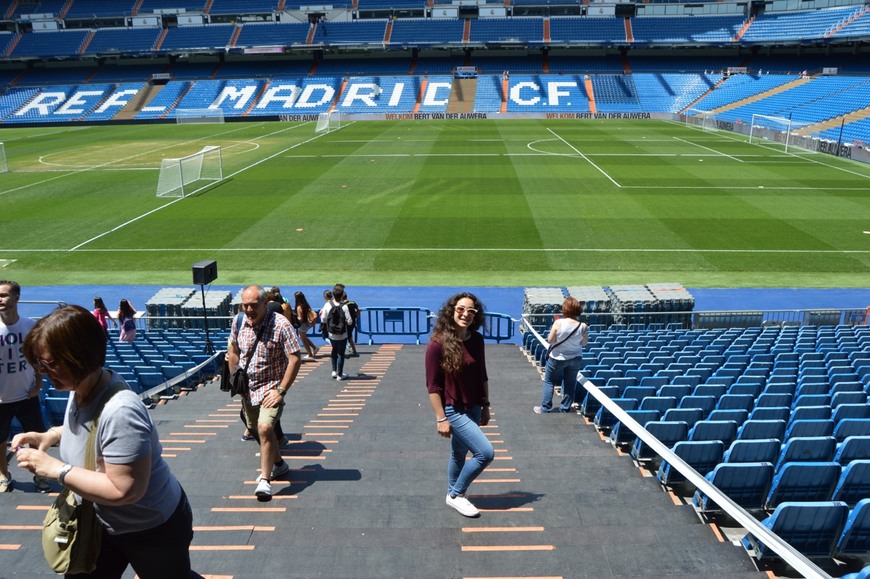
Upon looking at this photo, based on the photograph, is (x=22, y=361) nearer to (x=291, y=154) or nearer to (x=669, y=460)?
(x=669, y=460)

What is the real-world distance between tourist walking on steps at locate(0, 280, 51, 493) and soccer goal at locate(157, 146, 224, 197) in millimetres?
28221

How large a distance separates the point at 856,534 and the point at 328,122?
6102 cm

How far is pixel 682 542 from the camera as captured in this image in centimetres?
458

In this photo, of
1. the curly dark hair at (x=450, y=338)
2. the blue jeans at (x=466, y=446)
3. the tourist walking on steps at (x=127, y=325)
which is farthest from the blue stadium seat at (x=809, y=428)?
the tourist walking on steps at (x=127, y=325)

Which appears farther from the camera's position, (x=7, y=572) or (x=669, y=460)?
(x=669, y=460)

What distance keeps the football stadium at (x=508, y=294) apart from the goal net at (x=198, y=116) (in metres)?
0.50

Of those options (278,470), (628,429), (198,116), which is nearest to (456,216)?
(628,429)

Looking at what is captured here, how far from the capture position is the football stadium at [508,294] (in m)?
4.82

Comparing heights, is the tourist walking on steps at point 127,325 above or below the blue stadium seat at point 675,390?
below

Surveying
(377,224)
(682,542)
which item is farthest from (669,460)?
(377,224)

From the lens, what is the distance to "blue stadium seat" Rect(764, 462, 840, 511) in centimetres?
511

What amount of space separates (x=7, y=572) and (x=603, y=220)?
24.7 metres

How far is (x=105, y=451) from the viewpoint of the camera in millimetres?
2893

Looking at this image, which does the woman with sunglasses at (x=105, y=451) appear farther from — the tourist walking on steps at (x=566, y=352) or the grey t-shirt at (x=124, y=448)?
the tourist walking on steps at (x=566, y=352)
